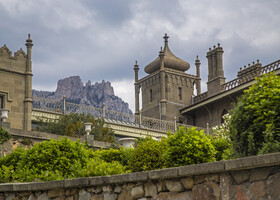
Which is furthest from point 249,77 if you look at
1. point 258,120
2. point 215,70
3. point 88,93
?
point 88,93

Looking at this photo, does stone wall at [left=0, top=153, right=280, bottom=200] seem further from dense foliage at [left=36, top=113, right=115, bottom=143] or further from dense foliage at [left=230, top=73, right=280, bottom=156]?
dense foliage at [left=36, top=113, right=115, bottom=143]

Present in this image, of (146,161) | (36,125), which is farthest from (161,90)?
(146,161)

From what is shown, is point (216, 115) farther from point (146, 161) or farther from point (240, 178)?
point (240, 178)

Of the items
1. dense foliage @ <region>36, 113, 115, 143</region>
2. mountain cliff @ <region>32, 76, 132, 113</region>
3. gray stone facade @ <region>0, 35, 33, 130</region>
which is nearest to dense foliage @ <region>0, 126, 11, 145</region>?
dense foliage @ <region>36, 113, 115, 143</region>

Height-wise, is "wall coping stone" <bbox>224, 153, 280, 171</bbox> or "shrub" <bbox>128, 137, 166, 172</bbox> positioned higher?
"shrub" <bbox>128, 137, 166, 172</bbox>

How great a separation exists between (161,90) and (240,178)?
4175 cm

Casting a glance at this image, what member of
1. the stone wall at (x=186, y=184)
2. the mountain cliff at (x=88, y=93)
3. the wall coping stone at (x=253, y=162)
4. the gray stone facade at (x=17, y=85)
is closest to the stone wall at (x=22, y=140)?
the gray stone facade at (x=17, y=85)

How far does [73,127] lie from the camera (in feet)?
87.8

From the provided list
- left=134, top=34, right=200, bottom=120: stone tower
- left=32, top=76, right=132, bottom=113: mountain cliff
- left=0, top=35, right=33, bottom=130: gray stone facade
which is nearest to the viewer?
left=0, top=35, right=33, bottom=130: gray stone facade

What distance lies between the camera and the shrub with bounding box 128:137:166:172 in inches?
527

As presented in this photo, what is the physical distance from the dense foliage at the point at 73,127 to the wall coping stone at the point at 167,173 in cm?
1707

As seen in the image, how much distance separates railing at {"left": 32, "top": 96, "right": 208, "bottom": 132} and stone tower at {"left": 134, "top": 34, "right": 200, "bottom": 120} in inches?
257

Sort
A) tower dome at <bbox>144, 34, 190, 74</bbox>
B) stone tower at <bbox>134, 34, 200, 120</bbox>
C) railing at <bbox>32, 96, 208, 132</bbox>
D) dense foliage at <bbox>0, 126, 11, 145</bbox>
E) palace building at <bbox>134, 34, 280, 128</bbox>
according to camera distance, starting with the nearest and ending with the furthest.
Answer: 1. dense foliage at <bbox>0, 126, 11, 145</bbox>
2. railing at <bbox>32, 96, 208, 132</bbox>
3. palace building at <bbox>134, 34, 280, 128</bbox>
4. stone tower at <bbox>134, 34, 200, 120</bbox>
5. tower dome at <bbox>144, 34, 190, 74</bbox>

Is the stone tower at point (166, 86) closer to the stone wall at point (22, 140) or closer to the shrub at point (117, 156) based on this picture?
the stone wall at point (22, 140)
